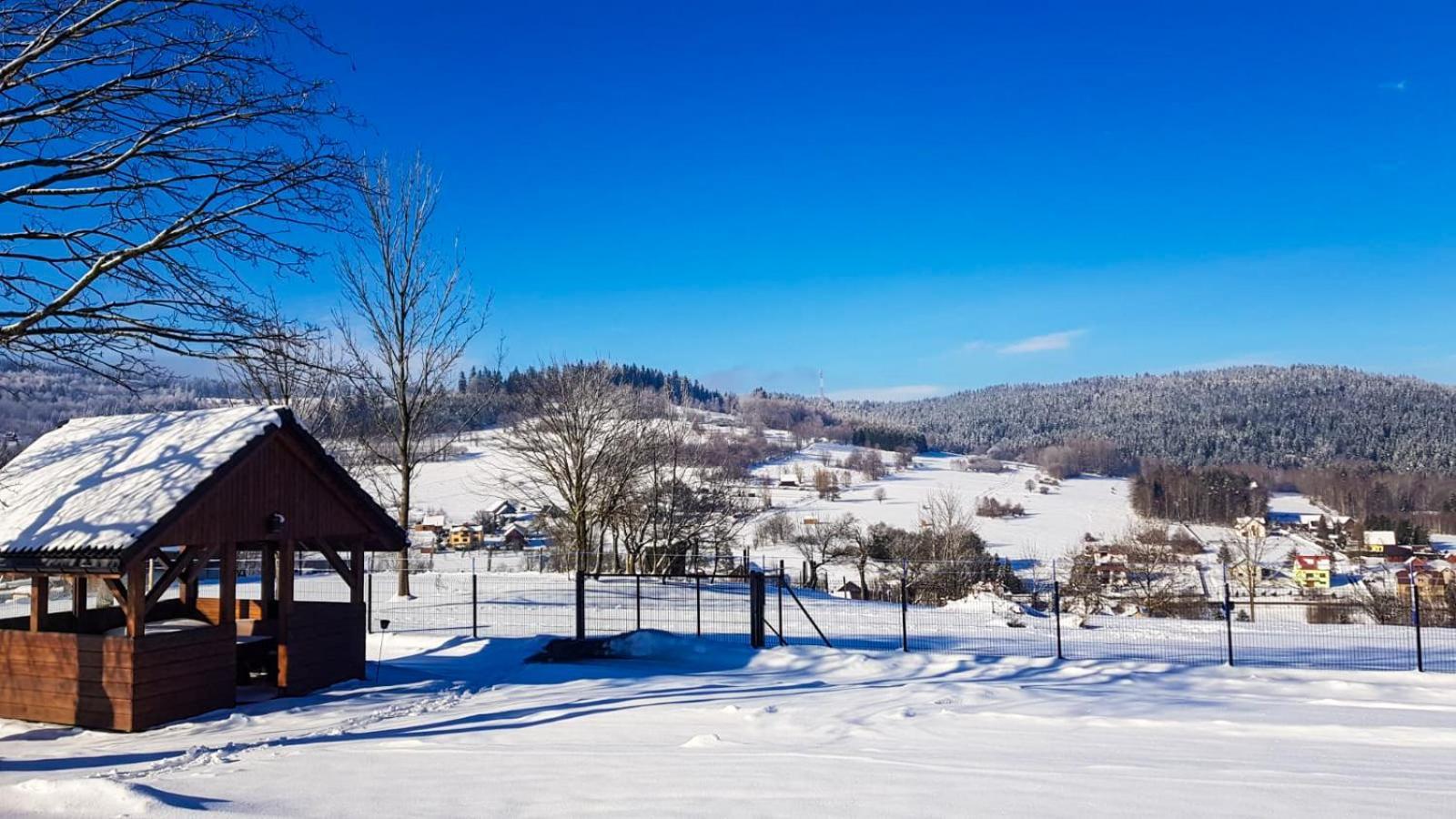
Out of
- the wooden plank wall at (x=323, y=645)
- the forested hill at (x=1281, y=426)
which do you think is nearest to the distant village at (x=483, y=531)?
the wooden plank wall at (x=323, y=645)

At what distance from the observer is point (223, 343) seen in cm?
927

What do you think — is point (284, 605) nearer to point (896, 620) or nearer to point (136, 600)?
point (136, 600)

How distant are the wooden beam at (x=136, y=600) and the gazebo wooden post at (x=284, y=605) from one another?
2.05 meters

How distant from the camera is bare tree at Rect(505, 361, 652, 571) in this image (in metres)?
32.8

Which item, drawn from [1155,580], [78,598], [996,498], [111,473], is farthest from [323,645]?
[996,498]

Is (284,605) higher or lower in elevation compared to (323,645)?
higher

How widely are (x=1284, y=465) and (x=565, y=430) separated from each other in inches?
5067

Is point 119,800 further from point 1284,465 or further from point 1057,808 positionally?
point 1284,465

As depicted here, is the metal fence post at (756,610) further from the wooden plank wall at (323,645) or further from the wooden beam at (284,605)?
the wooden beam at (284,605)

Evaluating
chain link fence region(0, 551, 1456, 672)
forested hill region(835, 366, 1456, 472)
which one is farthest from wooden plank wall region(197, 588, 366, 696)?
forested hill region(835, 366, 1456, 472)

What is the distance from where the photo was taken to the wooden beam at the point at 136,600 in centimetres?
1073

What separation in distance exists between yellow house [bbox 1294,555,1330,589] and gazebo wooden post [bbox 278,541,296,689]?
34.0 m

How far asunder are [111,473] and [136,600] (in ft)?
6.93

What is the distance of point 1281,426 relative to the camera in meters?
150
